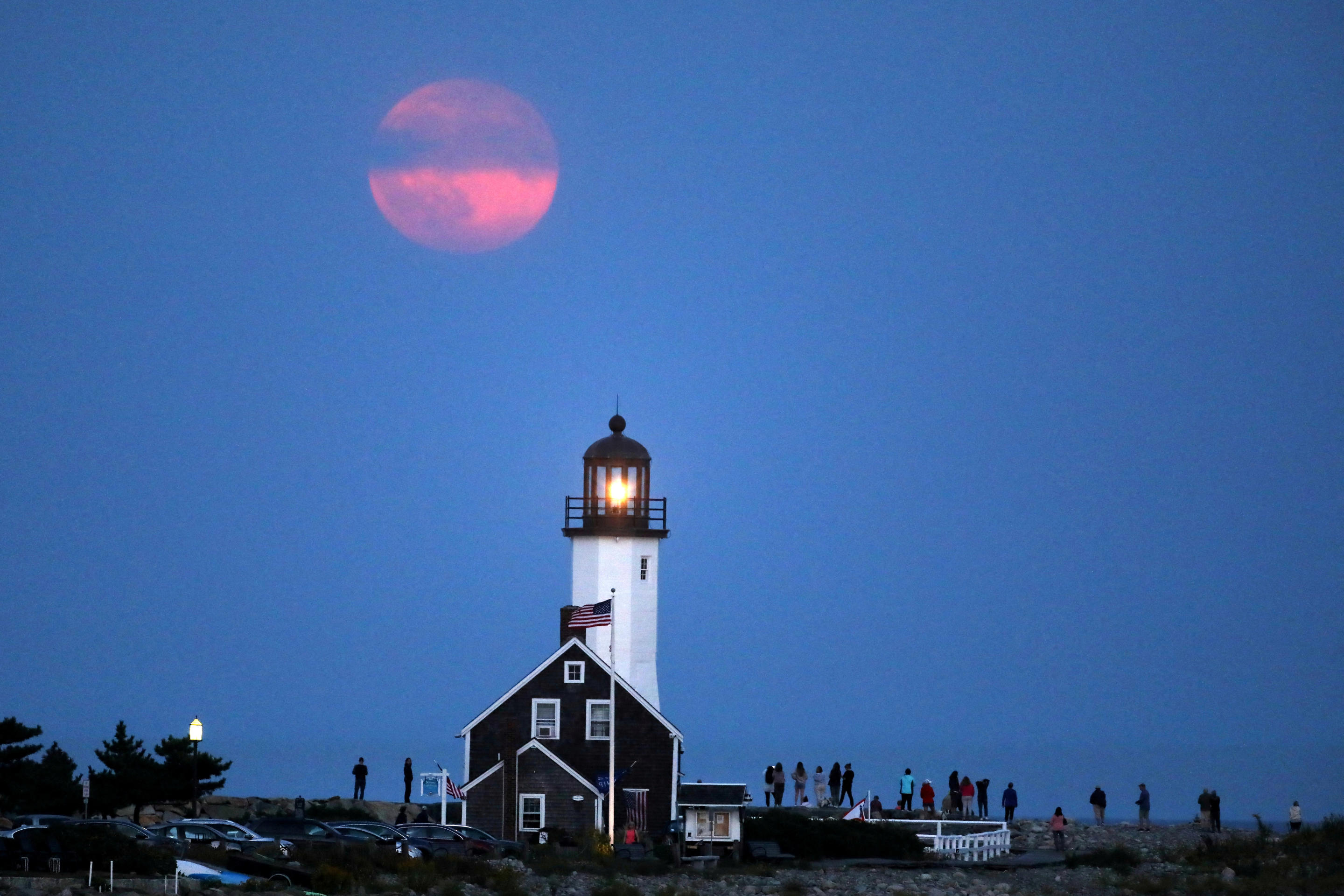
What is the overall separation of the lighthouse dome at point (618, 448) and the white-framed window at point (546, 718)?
11.0 m

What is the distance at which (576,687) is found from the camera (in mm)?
49094

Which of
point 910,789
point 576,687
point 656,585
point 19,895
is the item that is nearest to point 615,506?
point 656,585

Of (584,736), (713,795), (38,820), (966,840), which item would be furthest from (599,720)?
(38,820)

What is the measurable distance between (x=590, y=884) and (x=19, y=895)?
12526 mm

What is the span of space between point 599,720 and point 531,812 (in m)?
3.18

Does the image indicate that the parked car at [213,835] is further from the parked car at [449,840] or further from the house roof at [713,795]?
the house roof at [713,795]

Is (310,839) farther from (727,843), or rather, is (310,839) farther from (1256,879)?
(1256,879)

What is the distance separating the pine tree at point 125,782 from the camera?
48.4m

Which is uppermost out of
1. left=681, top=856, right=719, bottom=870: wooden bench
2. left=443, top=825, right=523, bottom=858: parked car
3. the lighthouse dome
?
the lighthouse dome

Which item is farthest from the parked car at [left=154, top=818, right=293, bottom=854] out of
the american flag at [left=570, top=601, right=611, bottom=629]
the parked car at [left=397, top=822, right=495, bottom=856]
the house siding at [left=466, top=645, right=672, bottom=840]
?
the house siding at [left=466, top=645, right=672, bottom=840]

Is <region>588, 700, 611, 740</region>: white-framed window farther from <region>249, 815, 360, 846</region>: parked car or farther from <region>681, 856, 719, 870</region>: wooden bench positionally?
<region>249, 815, 360, 846</region>: parked car

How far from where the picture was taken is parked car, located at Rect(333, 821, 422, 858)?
127 feet

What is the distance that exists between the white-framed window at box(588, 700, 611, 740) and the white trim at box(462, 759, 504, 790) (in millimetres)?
2624

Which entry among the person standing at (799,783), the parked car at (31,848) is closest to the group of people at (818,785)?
the person standing at (799,783)
